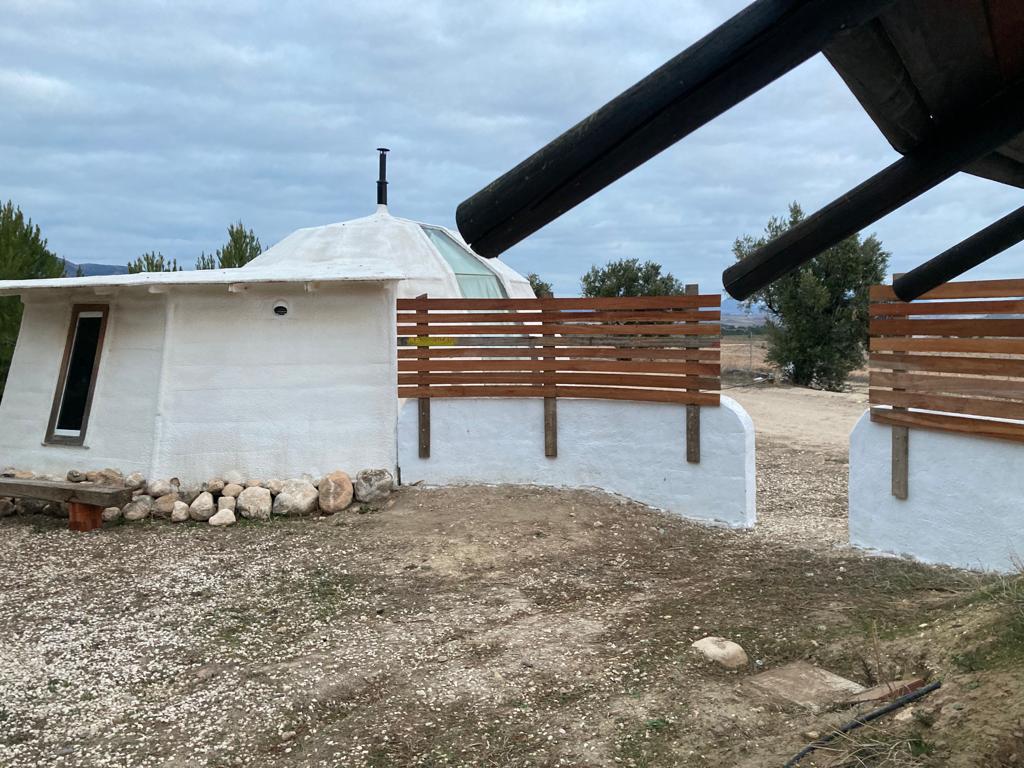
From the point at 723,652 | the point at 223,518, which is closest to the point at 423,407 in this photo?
the point at 223,518

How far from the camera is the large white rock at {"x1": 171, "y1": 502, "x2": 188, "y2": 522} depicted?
316 inches

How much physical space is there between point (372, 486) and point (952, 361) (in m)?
5.58

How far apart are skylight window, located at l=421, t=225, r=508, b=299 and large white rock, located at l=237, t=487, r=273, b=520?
21.2 ft

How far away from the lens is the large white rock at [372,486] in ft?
27.5

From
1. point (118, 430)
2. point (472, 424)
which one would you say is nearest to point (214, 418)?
point (118, 430)

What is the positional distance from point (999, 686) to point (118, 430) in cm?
865

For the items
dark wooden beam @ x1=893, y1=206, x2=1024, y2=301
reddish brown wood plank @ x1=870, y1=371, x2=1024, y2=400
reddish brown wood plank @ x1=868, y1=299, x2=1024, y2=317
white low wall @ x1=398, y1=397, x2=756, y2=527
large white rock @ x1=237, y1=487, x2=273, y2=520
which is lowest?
large white rock @ x1=237, y1=487, x2=273, y2=520

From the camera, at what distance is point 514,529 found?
729 centimetres

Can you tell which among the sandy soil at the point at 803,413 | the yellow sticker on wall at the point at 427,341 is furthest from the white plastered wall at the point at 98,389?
the sandy soil at the point at 803,413

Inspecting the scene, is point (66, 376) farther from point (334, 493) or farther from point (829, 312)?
point (829, 312)

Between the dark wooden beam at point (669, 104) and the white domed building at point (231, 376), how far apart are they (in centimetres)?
710

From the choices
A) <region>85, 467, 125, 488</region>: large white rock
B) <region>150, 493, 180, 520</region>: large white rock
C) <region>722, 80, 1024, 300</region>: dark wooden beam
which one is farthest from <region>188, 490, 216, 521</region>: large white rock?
<region>722, 80, 1024, 300</region>: dark wooden beam

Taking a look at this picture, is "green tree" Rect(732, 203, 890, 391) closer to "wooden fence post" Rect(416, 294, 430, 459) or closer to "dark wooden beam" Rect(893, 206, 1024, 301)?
"wooden fence post" Rect(416, 294, 430, 459)

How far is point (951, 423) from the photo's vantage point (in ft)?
19.4
